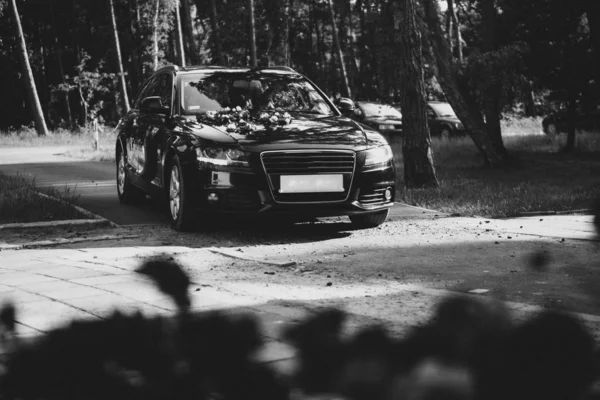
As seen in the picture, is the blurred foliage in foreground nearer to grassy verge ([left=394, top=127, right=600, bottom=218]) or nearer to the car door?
grassy verge ([left=394, top=127, right=600, bottom=218])

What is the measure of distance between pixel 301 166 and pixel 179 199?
1.26 metres

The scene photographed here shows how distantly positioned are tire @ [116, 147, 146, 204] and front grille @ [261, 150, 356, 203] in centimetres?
326

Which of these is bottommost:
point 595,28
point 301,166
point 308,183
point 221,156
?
point 308,183

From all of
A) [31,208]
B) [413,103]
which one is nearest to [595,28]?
[413,103]

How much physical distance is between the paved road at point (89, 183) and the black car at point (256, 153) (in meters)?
0.60

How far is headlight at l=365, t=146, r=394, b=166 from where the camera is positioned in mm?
8422

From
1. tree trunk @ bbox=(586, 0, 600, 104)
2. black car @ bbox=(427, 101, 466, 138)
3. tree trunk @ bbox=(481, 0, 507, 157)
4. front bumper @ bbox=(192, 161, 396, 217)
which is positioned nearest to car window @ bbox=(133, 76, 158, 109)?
front bumper @ bbox=(192, 161, 396, 217)

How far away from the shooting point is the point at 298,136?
8273mm

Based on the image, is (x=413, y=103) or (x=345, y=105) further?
(x=413, y=103)

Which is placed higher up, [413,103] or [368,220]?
[413,103]

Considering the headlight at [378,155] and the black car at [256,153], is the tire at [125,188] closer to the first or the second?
the black car at [256,153]

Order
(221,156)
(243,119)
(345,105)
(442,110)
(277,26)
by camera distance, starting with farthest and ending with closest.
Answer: (277,26)
(442,110)
(345,105)
(243,119)
(221,156)

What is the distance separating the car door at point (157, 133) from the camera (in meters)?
9.16

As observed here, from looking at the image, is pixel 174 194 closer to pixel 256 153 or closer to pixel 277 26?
pixel 256 153
